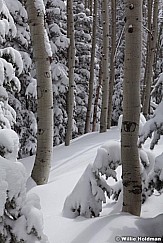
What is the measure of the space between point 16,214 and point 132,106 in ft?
5.99

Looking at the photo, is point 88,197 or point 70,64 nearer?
point 88,197

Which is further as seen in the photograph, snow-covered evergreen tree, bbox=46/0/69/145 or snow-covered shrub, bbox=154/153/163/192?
snow-covered evergreen tree, bbox=46/0/69/145

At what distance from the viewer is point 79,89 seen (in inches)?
797

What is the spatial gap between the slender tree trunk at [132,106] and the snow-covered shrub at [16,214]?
1454 mm

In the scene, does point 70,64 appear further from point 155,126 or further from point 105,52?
point 155,126

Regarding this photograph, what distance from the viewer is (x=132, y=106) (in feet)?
12.4

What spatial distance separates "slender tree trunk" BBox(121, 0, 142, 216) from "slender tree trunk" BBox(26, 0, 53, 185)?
2.07m

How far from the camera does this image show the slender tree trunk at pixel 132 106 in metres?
3.77

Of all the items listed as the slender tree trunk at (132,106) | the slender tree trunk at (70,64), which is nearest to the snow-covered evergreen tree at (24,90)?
the slender tree trunk at (70,64)

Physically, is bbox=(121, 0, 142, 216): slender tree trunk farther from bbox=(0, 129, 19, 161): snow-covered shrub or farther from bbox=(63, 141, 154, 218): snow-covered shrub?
bbox=(0, 129, 19, 161): snow-covered shrub

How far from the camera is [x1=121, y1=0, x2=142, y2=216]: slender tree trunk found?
12.4 feet

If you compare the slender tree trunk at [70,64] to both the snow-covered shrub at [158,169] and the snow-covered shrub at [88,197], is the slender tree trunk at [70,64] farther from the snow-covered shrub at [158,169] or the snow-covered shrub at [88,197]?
the snow-covered shrub at [158,169]

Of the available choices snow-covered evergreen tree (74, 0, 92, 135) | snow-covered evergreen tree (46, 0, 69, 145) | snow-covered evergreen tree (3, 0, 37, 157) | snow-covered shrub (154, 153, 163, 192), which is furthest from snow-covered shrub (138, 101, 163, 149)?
snow-covered evergreen tree (74, 0, 92, 135)

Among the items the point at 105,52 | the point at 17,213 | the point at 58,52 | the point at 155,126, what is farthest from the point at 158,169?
the point at 58,52
